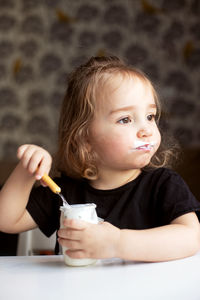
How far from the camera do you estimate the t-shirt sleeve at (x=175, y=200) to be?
0.86m

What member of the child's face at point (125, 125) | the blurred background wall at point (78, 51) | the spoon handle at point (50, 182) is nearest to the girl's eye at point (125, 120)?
the child's face at point (125, 125)

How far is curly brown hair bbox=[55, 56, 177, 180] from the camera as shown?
3.27 feet

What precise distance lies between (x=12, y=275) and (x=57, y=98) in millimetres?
4299

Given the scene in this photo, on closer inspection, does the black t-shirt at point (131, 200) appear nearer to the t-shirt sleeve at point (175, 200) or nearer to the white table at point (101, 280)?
the t-shirt sleeve at point (175, 200)

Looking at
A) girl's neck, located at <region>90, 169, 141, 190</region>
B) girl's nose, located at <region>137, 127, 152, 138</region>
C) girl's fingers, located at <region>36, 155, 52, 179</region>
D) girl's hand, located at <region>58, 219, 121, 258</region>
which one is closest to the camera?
girl's hand, located at <region>58, 219, 121, 258</region>

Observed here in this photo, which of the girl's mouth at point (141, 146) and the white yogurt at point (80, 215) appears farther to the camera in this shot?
the girl's mouth at point (141, 146)

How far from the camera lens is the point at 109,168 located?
101cm

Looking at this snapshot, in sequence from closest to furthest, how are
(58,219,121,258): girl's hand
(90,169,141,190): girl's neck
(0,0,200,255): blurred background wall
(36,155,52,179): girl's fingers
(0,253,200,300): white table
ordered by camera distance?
1. (0,253,200,300): white table
2. (58,219,121,258): girl's hand
3. (36,155,52,179): girl's fingers
4. (90,169,141,190): girl's neck
5. (0,0,200,255): blurred background wall

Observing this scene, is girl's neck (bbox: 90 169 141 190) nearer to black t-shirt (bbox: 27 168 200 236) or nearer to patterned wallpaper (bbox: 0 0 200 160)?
black t-shirt (bbox: 27 168 200 236)

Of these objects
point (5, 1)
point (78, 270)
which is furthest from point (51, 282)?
point (5, 1)

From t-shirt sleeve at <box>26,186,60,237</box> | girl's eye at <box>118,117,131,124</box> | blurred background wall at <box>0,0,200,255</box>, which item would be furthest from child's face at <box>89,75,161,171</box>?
blurred background wall at <box>0,0,200,255</box>

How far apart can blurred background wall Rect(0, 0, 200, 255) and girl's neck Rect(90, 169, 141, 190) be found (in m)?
3.77

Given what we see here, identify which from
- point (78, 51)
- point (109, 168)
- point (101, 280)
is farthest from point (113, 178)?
point (78, 51)

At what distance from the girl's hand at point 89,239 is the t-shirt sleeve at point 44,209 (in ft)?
1.13
